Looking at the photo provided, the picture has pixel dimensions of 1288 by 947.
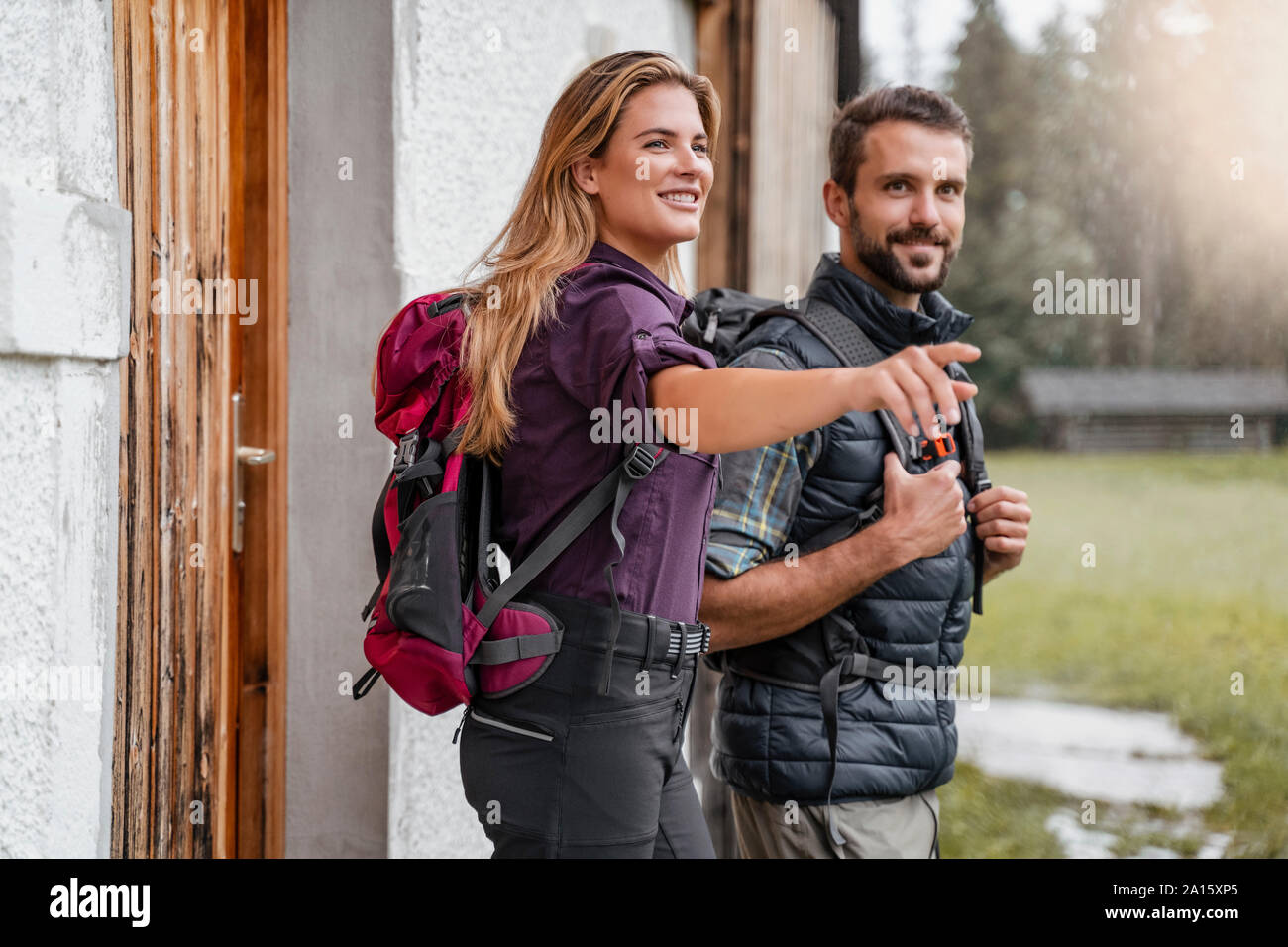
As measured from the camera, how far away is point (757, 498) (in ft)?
6.53

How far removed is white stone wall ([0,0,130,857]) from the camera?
4.68 ft

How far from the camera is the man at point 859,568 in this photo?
6.50 feet

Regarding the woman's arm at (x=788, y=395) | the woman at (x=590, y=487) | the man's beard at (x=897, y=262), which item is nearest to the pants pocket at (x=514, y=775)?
the woman at (x=590, y=487)

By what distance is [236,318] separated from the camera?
2215 millimetres

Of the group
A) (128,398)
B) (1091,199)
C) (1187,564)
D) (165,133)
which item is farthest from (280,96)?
(1091,199)

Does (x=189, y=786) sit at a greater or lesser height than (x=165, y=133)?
lesser

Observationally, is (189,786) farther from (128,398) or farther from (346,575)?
(128,398)

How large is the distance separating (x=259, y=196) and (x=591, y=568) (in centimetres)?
115

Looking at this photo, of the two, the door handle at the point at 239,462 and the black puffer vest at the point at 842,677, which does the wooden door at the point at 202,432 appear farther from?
the black puffer vest at the point at 842,677

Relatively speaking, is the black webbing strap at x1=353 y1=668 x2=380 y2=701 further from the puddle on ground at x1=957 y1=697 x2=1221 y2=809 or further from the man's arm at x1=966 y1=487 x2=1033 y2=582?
the puddle on ground at x1=957 y1=697 x2=1221 y2=809

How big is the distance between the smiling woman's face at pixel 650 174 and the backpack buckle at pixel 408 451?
1.29ft

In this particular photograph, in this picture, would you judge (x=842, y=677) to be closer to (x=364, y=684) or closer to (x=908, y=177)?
(x=364, y=684)

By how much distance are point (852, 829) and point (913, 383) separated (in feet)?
3.56

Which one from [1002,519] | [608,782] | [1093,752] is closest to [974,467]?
[1002,519]
